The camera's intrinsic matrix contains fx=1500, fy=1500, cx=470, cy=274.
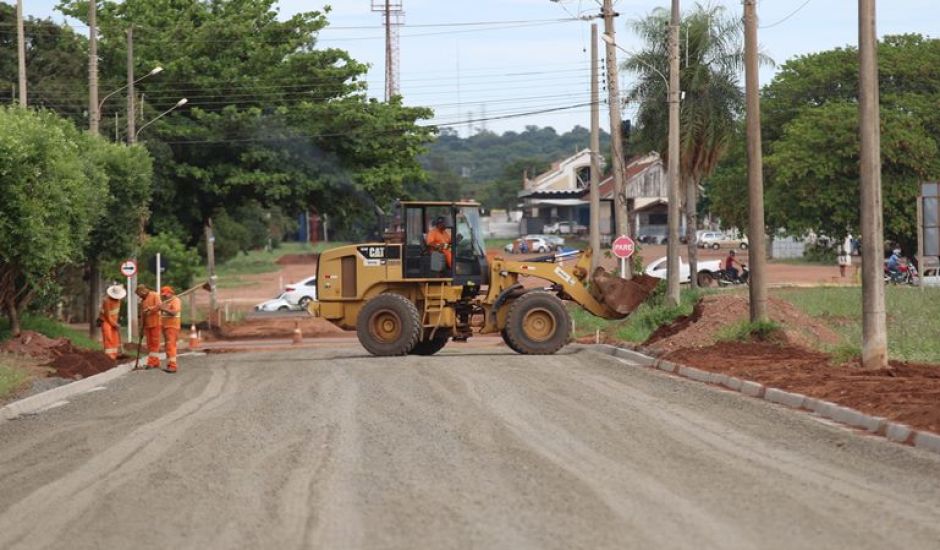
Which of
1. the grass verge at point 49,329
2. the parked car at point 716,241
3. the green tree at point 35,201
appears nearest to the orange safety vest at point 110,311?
the grass verge at point 49,329

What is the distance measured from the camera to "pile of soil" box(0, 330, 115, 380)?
92.1 ft

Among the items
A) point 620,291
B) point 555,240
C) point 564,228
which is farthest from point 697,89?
point 564,228

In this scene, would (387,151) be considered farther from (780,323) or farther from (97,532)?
(97,532)

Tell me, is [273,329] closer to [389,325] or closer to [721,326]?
[389,325]

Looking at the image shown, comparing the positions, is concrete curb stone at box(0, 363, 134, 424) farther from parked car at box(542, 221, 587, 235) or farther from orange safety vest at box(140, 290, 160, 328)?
parked car at box(542, 221, 587, 235)

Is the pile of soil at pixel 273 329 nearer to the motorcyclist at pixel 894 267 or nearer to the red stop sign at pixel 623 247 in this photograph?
the red stop sign at pixel 623 247

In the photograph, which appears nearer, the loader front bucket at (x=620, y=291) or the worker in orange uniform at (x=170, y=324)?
the worker in orange uniform at (x=170, y=324)

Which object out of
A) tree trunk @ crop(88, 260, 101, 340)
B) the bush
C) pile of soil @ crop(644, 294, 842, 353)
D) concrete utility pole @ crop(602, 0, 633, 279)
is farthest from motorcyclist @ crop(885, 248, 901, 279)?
tree trunk @ crop(88, 260, 101, 340)

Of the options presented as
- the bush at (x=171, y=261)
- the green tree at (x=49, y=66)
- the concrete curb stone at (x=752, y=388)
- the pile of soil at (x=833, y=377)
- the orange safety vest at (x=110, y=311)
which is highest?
the green tree at (x=49, y=66)

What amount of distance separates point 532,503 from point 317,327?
43118 mm

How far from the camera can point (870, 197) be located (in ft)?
69.4

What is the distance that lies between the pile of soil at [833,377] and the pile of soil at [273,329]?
24149 millimetres

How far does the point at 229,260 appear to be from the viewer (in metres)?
106

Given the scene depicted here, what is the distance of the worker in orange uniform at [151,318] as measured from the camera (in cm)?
2962
